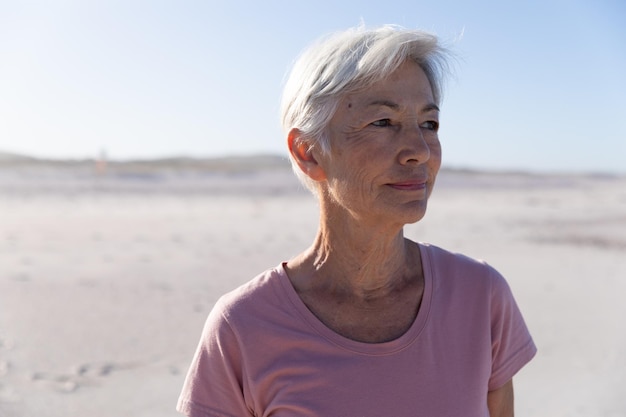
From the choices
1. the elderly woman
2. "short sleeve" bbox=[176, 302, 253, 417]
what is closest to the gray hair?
the elderly woman

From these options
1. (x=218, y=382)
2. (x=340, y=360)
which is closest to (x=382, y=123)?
(x=340, y=360)

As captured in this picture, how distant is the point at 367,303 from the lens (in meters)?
1.93

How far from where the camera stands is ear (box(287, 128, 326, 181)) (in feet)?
6.30

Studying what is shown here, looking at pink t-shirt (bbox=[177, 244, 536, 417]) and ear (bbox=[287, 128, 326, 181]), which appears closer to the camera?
pink t-shirt (bbox=[177, 244, 536, 417])

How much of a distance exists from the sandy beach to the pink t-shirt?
3.01m

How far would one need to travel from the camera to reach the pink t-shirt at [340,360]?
173 cm

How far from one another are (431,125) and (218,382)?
0.89 meters

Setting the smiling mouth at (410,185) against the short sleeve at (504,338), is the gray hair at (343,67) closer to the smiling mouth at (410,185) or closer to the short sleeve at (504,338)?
the smiling mouth at (410,185)

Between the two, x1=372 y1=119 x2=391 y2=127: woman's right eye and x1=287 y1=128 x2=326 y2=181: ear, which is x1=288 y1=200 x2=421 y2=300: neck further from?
x1=372 y1=119 x2=391 y2=127: woman's right eye

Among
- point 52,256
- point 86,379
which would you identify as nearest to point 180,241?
point 52,256

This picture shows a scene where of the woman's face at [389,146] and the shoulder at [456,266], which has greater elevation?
the woman's face at [389,146]

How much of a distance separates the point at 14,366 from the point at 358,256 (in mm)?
4283

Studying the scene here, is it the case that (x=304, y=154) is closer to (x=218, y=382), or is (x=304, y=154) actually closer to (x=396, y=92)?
(x=396, y=92)

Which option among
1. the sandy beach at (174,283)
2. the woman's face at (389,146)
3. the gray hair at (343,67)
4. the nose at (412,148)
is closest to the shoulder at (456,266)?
the woman's face at (389,146)
